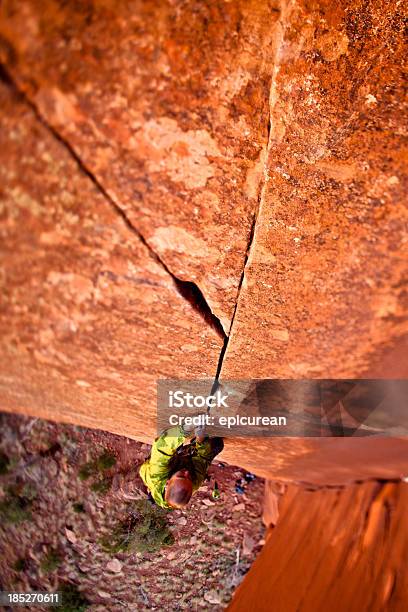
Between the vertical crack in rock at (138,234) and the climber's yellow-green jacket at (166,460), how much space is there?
92 cm

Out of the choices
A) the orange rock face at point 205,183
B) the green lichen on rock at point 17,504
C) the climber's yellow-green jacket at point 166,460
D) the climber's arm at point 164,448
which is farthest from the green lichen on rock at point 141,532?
the orange rock face at point 205,183

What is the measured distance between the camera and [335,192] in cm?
125

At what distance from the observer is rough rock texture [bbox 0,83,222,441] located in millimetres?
1143

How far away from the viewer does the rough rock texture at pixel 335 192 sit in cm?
114

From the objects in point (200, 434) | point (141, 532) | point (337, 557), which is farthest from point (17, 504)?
point (337, 557)

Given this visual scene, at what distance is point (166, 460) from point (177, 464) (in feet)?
0.40

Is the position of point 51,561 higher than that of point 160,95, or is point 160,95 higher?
point 160,95

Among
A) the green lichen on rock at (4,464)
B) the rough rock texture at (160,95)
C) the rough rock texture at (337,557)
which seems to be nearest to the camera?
the rough rock texture at (160,95)

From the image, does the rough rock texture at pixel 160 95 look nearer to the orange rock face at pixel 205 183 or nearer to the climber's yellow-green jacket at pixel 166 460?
the orange rock face at pixel 205 183

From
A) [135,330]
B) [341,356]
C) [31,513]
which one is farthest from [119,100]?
[31,513]

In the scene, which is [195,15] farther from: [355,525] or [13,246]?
[355,525]

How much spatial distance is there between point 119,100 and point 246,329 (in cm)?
90
